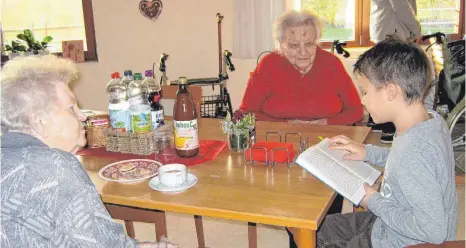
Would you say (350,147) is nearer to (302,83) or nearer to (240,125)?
(240,125)

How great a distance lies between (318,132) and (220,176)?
23.1 inches

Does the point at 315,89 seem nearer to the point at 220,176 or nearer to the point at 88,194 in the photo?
the point at 220,176

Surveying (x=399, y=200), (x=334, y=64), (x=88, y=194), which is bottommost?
(x=399, y=200)

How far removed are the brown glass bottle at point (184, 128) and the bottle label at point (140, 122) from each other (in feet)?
0.39

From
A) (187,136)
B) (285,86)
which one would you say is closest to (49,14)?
(285,86)

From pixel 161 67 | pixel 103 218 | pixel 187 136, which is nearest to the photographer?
pixel 103 218

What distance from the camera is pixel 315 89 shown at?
94.0 inches

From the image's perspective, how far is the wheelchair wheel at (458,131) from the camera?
2793mm

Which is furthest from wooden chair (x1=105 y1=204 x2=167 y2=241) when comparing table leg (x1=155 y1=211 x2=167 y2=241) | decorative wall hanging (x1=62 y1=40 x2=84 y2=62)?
decorative wall hanging (x1=62 y1=40 x2=84 y2=62)

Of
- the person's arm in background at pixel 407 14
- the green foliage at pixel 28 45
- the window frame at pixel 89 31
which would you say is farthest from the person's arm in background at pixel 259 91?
the window frame at pixel 89 31

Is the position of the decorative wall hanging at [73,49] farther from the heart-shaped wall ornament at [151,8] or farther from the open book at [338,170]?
the open book at [338,170]

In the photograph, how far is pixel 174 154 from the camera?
64.3 inches

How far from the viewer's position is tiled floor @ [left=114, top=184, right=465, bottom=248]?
234 cm

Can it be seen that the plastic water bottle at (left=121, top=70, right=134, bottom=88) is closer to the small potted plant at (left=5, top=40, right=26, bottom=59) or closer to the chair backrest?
the chair backrest
